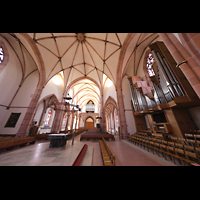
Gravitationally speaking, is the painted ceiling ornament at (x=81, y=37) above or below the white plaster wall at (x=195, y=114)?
above

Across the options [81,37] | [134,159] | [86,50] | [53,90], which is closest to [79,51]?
[86,50]

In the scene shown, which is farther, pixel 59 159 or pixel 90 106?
pixel 90 106

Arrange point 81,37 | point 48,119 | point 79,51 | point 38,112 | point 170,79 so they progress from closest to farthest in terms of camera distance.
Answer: point 170,79
point 81,37
point 79,51
point 38,112
point 48,119

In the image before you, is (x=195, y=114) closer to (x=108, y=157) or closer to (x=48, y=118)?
(x=108, y=157)

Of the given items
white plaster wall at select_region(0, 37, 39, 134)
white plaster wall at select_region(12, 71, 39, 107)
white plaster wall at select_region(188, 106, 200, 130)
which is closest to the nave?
white plaster wall at select_region(188, 106, 200, 130)

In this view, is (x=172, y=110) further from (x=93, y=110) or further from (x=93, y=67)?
(x=93, y=110)

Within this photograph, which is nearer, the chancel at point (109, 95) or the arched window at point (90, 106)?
the chancel at point (109, 95)

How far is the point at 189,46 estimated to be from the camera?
8.80ft

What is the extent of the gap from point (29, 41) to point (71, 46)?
4.70 meters

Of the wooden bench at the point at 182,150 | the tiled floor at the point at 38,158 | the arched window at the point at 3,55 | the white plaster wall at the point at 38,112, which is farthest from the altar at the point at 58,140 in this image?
the white plaster wall at the point at 38,112

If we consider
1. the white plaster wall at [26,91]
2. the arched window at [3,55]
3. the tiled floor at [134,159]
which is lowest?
the tiled floor at [134,159]

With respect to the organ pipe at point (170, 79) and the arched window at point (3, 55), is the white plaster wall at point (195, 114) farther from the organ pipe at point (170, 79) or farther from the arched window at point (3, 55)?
the arched window at point (3, 55)

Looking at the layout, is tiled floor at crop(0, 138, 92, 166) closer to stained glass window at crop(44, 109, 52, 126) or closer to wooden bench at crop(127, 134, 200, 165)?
wooden bench at crop(127, 134, 200, 165)
